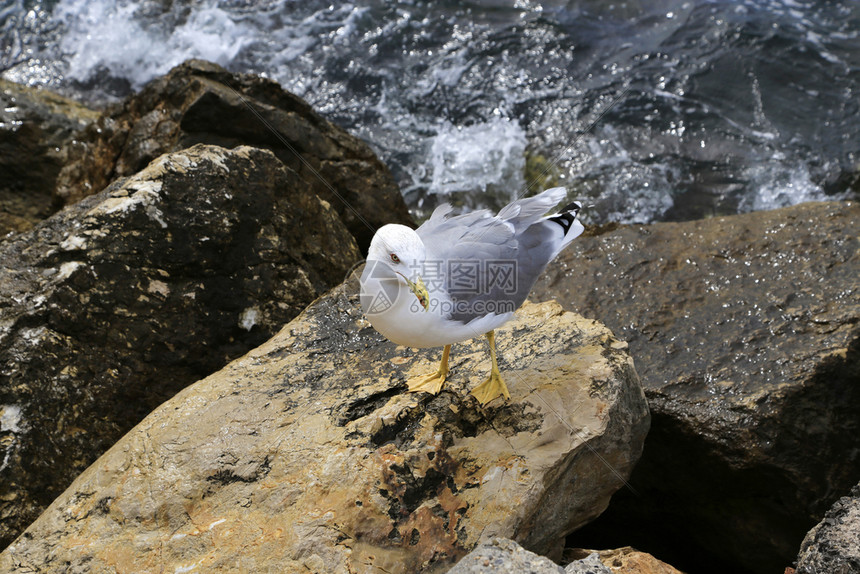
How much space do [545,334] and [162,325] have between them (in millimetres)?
2360

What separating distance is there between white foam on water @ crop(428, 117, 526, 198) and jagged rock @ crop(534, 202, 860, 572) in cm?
331

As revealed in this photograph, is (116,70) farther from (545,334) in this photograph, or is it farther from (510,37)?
(545,334)

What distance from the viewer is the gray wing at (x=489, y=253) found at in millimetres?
3730

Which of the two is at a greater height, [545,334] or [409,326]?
[409,326]

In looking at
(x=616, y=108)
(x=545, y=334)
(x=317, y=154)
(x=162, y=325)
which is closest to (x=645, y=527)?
(x=545, y=334)

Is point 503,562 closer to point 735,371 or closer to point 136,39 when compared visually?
point 735,371

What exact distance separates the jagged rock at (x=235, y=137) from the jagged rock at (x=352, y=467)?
258 centimetres

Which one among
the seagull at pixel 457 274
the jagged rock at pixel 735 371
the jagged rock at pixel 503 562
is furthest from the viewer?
the jagged rock at pixel 735 371

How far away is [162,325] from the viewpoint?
461cm

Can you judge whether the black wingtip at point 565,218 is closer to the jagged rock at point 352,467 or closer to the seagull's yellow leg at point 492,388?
the jagged rock at point 352,467

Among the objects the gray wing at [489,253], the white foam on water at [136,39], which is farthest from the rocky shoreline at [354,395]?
the white foam on water at [136,39]

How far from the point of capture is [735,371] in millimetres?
4828

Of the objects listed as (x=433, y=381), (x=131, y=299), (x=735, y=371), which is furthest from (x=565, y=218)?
(x=131, y=299)

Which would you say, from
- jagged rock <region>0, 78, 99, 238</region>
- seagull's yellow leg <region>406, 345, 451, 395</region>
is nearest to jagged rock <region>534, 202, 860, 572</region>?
seagull's yellow leg <region>406, 345, 451, 395</region>
